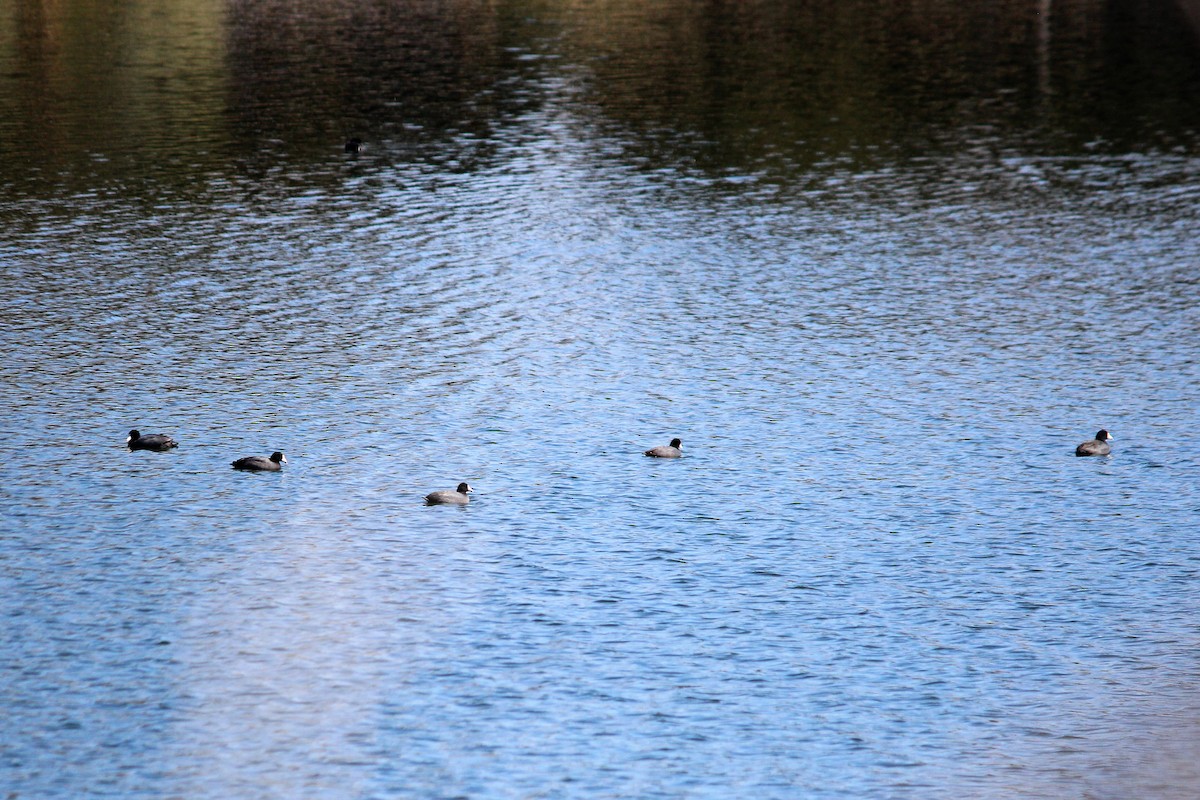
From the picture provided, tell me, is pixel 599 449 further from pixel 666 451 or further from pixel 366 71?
pixel 366 71

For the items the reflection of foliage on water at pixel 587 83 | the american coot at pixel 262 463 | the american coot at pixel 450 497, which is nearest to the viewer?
the american coot at pixel 450 497

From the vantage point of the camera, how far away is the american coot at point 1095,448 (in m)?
45.5

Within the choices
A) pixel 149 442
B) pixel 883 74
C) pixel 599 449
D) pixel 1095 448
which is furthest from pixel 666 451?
pixel 883 74

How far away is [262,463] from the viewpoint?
43.6 m

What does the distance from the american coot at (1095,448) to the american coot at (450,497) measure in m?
17.9

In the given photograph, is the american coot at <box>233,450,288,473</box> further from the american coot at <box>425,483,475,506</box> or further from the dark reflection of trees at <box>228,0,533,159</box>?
the dark reflection of trees at <box>228,0,533,159</box>

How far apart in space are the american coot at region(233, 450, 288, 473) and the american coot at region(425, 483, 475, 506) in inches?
193

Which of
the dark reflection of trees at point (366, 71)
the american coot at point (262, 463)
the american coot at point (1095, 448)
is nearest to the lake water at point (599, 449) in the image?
the american coot at point (1095, 448)

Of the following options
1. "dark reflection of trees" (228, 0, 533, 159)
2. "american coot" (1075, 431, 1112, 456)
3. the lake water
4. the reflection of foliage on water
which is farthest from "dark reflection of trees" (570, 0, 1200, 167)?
"american coot" (1075, 431, 1112, 456)

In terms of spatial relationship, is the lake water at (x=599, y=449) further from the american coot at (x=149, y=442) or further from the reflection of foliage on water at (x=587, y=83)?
the reflection of foliage on water at (x=587, y=83)

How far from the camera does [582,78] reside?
113 meters

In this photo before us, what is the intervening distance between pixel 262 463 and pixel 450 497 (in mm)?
5839

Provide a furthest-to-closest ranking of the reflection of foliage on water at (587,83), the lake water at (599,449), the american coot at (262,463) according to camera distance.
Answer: the reflection of foliage on water at (587,83), the american coot at (262,463), the lake water at (599,449)

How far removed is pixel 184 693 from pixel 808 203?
53.2m
